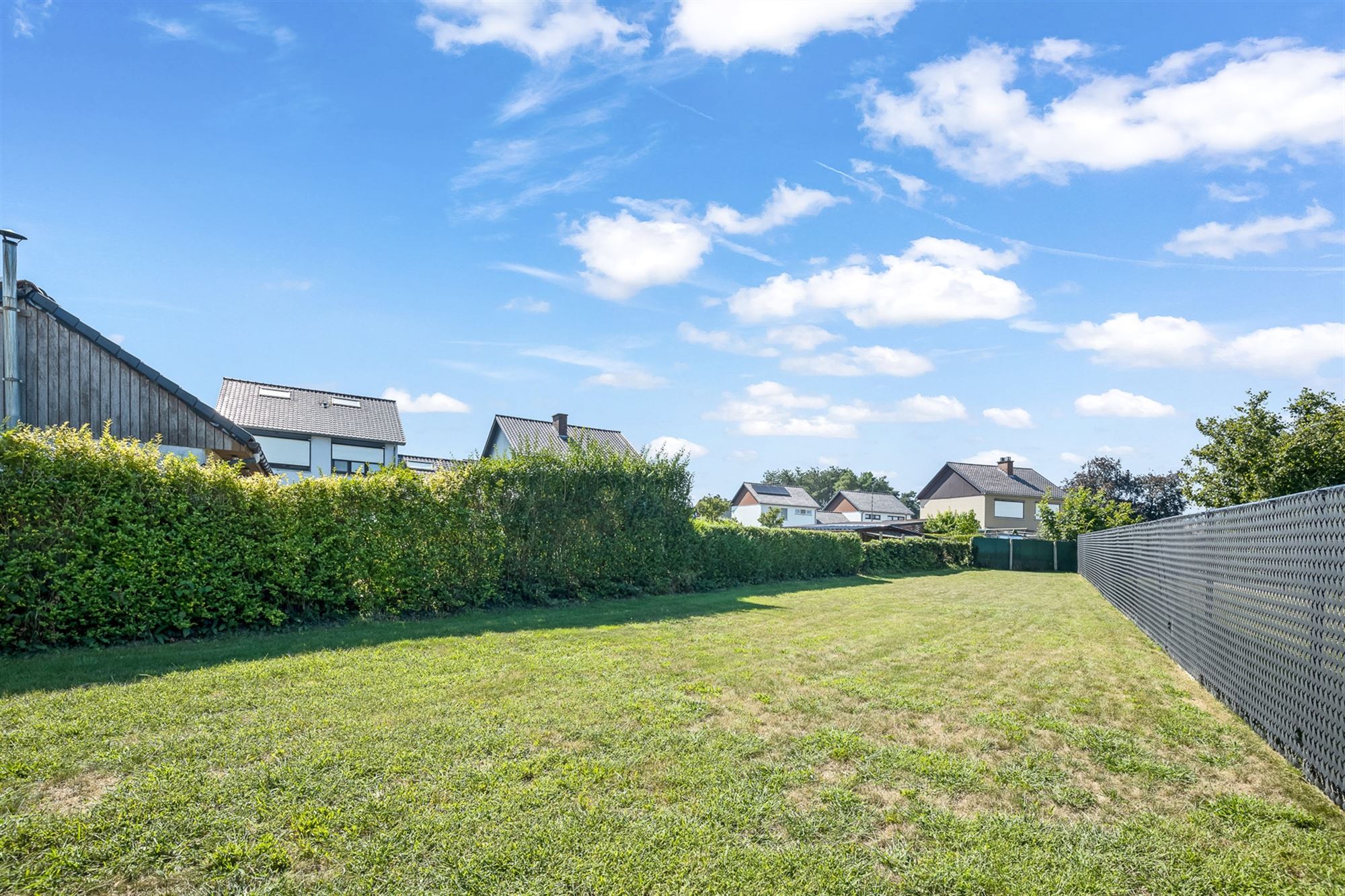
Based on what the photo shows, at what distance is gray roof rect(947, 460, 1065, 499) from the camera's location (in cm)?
5472

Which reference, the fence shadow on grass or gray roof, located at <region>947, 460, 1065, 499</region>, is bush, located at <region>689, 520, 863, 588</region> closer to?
the fence shadow on grass

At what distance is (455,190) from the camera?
41.3 ft

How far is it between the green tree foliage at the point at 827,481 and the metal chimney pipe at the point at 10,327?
82262 millimetres

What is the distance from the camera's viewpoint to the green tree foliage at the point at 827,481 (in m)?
95.7

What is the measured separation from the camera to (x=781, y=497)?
73.9 m

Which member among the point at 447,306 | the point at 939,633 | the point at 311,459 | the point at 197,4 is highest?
the point at 197,4

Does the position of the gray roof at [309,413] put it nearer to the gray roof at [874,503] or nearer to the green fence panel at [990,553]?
the green fence panel at [990,553]

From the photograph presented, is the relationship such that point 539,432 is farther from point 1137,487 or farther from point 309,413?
point 1137,487

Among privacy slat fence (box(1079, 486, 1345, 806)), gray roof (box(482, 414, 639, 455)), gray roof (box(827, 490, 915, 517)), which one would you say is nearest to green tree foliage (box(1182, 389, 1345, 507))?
privacy slat fence (box(1079, 486, 1345, 806))

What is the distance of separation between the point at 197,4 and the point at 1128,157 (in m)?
13.4

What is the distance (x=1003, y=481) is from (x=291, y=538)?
56745 millimetres

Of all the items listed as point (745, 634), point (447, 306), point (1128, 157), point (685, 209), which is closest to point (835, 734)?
point (745, 634)

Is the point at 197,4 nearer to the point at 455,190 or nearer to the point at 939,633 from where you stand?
the point at 455,190

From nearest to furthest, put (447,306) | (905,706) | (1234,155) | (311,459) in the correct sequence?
(905,706) < (1234,155) < (447,306) < (311,459)
